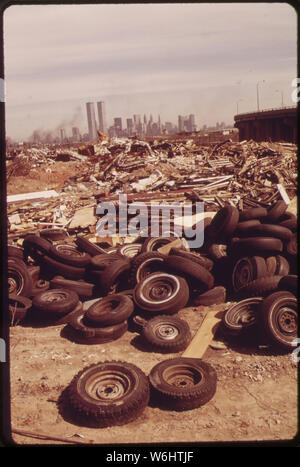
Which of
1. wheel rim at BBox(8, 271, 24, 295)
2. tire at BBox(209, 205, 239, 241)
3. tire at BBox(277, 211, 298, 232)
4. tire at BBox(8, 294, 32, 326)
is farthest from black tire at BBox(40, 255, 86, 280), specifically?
tire at BBox(277, 211, 298, 232)

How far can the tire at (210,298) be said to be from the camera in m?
8.09

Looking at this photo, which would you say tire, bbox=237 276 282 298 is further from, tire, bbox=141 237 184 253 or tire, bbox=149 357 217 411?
tire, bbox=141 237 184 253

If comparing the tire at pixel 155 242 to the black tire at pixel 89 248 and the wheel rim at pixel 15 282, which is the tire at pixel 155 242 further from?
the wheel rim at pixel 15 282

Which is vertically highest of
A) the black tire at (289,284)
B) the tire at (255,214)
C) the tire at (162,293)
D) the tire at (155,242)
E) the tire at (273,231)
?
the tire at (255,214)

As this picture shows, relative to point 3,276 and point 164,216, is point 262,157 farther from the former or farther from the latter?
point 3,276

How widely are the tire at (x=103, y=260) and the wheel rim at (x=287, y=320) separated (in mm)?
3436

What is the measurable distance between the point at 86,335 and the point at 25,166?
22.9 meters

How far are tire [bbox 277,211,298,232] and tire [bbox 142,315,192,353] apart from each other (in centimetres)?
326

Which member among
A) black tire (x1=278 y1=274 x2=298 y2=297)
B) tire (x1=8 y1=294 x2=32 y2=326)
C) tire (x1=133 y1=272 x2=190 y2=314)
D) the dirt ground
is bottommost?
the dirt ground

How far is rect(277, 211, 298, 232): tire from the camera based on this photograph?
8703 millimetres

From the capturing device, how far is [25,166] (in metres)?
27.8

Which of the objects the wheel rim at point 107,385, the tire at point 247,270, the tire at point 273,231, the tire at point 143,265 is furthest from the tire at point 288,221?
the wheel rim at point 107,385

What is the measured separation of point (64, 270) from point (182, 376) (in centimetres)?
379

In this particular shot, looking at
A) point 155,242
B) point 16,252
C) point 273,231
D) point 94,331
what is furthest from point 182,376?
point 16,252
